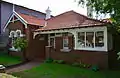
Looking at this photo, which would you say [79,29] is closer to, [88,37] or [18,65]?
[88,37]

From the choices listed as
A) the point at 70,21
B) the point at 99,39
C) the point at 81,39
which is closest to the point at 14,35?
the point at 70,21

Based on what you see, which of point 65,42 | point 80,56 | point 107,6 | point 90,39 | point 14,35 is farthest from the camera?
point 14,35

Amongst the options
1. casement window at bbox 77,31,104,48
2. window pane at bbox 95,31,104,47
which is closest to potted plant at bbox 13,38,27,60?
casement window at bbox 77,31,104,48

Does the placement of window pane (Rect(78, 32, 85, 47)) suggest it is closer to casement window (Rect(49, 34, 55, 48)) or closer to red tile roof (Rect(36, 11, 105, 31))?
red tile roof (Rect(36, 11, 105, 31))

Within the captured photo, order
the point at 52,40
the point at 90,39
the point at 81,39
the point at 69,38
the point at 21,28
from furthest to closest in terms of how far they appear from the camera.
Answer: the point at 21,28
the point at 52,40
the point at 69,38
the point at 81,39
the point at 90,39

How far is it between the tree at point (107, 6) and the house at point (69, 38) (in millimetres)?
2157

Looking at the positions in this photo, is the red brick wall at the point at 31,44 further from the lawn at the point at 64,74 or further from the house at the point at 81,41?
the lawn at the point at 64,74

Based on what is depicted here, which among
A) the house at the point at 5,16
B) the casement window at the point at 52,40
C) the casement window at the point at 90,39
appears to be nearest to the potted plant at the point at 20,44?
the casement window at the point at 52,40

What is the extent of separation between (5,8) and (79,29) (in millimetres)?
14874

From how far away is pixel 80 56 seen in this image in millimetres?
17578

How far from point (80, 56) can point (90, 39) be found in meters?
1.91

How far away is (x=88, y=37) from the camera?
17.5m

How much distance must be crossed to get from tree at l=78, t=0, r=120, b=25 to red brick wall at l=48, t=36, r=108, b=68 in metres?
3.90

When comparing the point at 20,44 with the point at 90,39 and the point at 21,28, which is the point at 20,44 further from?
the point at 90,39
